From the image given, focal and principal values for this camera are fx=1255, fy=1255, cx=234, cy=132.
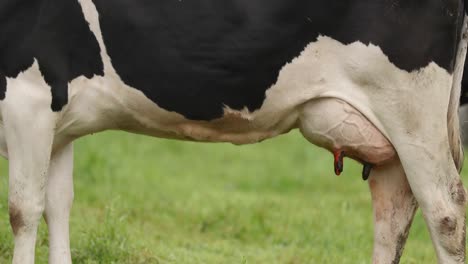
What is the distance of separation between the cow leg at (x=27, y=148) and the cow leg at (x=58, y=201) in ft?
0.91

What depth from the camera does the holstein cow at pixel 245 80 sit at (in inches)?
233

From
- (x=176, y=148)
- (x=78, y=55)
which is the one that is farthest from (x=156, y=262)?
(x=176, y=148)

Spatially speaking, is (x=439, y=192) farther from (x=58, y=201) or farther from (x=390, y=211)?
(x=58, y=201)

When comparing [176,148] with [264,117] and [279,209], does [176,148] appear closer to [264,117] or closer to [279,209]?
[279,209]

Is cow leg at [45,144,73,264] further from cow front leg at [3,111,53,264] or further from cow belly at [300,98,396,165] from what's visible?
cow belly at [300,98,396,165]

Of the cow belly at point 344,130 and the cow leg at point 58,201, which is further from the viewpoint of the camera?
the cow leg at point 58,201

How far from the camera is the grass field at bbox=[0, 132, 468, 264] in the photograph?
816 cm

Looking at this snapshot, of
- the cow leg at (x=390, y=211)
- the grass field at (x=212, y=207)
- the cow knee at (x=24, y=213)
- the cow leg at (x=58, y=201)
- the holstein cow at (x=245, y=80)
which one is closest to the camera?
the holstein cow at (x=245, y=80)

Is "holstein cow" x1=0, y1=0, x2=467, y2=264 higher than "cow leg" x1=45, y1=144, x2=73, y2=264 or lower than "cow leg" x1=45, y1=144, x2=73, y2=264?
higher

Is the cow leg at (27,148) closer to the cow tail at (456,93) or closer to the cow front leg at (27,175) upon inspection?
the cow front leg at (27,175)

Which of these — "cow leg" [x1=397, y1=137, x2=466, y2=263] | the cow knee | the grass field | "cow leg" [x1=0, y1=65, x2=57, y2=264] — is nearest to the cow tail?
"cow leg" [x1=397, y1=137, x2=466, y2=263]

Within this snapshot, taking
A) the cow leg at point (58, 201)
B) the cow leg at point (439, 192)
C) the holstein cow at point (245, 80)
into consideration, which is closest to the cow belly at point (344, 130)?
the holstein cow at point (245, 80)

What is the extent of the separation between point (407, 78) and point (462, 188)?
24.9 inches

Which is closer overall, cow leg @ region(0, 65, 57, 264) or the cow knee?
cow leg @ region(0, 65, 57, 264)
